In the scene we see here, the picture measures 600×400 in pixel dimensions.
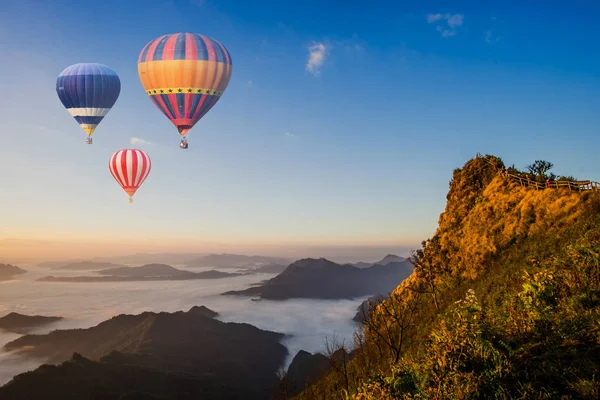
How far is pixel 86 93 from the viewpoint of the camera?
97.4 m

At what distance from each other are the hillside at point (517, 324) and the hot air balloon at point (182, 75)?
52263mm

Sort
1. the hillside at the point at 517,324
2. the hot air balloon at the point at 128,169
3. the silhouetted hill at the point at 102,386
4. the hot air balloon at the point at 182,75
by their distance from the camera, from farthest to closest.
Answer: the silhouetted hill at the point at 102,386
the hot air balloon at the point at 128,169
the hot air balloon at the point at 182,75
the hillside at the point at 517,324

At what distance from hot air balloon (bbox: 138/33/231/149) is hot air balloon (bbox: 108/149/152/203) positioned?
28.5m

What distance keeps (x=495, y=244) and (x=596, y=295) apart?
2784 cm

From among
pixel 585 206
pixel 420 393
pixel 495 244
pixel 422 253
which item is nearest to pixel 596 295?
pixel 420 393

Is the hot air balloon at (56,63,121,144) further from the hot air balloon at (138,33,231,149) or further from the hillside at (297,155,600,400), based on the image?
the hillside at (297,155,600,400)

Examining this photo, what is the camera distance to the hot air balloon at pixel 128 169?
10700 centimetres

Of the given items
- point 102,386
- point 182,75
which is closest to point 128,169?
point 182,75

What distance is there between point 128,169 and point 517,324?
102 metres

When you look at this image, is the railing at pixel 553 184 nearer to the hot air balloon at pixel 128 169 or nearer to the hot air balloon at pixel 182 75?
the hot air balloon at pixel 182 75

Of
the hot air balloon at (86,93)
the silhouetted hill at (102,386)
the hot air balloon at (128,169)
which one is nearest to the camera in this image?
the hot air balloon at (86,93)

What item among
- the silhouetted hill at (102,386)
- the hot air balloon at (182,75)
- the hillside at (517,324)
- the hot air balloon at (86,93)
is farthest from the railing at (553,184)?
the silhouetted hill at (102,386)

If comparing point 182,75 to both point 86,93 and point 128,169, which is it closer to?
point 86,93

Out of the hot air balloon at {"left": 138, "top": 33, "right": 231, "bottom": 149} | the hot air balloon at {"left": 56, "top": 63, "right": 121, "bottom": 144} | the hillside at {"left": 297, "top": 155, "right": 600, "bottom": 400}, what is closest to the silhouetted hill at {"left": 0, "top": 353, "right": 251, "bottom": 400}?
the hot air balloon at {"left": 56, "top": 63, "right": 121, "bottom": 144}
